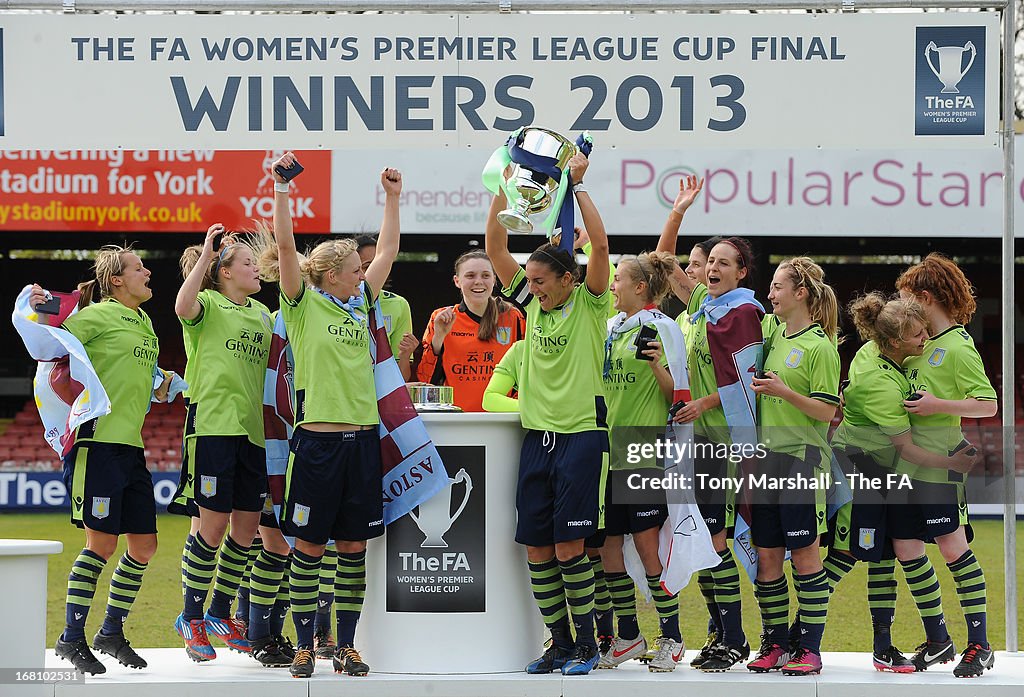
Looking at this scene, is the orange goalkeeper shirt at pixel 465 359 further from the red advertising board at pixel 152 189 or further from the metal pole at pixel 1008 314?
the red advertising board at pixel 152 189

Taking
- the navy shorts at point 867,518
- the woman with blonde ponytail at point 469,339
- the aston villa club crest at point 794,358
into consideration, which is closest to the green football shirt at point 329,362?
the woman with blonde ponytail at point 469,339

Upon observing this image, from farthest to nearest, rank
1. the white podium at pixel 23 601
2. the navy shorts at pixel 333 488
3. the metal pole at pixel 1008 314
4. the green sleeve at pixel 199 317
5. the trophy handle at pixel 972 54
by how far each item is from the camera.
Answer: the trophy handle at pixel 972 54 → the metal pole at pixel 1008 314 → the green sleeve at pixel 199 317 → the navy shorts at pixel 333 488 → the white podium at pixel 23 601

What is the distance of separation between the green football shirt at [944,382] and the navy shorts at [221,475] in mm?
2847

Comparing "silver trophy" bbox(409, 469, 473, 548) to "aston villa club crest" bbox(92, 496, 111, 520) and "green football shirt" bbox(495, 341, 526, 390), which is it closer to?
"green football shirt" bbox(495, 341, 526, 390)

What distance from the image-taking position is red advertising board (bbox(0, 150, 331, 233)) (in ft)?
42.8

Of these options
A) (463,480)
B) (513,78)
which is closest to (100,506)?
(463,480)

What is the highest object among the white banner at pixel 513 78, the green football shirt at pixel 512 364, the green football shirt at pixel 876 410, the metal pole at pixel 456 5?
the metal pole at pixel 456 5

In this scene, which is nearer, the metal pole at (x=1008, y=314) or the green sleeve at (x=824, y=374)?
the green sleeve at (x=824, y=374)

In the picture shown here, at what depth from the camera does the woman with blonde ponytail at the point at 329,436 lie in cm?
486

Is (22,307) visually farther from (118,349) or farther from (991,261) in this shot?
(991,261)

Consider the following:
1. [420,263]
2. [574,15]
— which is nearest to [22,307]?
[574,15]

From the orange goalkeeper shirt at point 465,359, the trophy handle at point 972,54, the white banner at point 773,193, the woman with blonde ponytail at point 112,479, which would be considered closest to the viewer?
the woman with blonde ponytail at point 112,479

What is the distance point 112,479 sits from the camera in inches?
201

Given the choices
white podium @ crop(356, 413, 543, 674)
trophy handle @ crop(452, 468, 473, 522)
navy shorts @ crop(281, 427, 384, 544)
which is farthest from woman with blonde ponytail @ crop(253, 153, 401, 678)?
trophy handle @ crop(452, 468, 473, 522)
